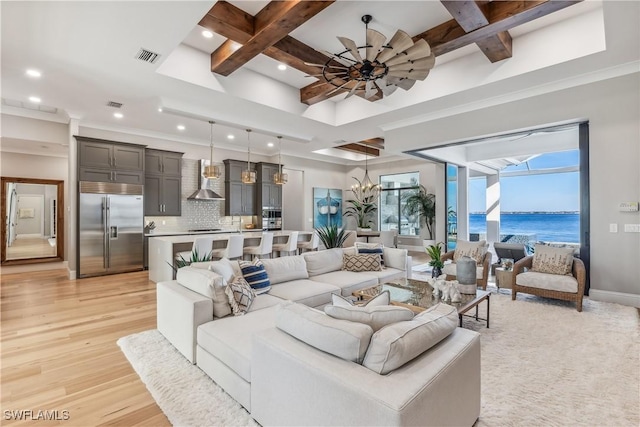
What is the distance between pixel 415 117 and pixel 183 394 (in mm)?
5564

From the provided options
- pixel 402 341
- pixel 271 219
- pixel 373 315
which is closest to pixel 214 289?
pixel 373 315

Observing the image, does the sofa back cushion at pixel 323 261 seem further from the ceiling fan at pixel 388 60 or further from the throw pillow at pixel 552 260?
the throw pillow at pixel 552 260

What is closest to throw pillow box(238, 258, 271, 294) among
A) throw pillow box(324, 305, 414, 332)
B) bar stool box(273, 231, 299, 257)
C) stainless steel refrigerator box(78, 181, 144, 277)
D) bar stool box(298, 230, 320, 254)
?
throw pillow box(324, 305, 414, 332)

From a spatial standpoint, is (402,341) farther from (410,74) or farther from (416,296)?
(410,74)

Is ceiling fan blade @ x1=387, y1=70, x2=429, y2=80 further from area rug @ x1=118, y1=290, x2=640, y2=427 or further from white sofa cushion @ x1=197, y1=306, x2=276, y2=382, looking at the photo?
area rug @ x1=118, y1=290, x2=640, y2=427

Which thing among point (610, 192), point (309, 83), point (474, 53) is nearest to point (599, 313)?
point (610, 192)

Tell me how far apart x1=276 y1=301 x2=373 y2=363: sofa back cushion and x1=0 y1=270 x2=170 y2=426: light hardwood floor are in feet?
3.61

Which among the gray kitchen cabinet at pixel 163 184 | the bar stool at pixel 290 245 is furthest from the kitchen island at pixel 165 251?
the gray kitchen cabinet at pixel 163 184

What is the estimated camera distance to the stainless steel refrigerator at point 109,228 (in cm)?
594

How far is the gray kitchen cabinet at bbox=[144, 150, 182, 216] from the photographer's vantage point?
6957 mm

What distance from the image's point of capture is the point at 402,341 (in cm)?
142

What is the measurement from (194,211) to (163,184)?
3.47ft

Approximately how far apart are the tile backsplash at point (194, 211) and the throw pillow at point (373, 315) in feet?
22.4

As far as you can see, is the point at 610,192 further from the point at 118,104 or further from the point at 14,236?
the point at 14,236
